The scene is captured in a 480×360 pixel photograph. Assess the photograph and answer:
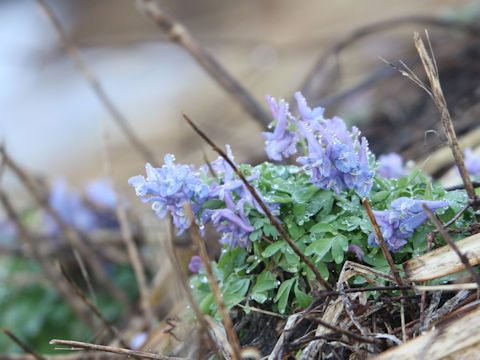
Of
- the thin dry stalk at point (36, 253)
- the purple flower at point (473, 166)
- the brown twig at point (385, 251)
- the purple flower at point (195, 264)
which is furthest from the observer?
the thin dry stalk at point (36, 253)

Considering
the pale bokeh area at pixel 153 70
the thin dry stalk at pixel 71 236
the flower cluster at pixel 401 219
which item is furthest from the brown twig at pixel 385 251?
the pale bokeh area at pixel 153 70

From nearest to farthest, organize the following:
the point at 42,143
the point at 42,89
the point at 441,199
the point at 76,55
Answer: the point at 441,199
the point at 76,55
the point at 42,143
the point at 42,89

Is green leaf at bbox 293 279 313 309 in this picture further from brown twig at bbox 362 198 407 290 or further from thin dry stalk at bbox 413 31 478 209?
thin dry stalk at bbox 413 31 478 209

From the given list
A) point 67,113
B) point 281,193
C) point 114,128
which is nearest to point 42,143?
point 67,113

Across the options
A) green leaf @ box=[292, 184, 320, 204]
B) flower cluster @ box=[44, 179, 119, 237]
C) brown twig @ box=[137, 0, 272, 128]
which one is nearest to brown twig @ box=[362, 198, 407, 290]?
green leaf @ box=[292, 184, 320, 204]

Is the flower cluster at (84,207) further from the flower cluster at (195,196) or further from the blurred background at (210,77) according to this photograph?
the flower cluster at (195,196)

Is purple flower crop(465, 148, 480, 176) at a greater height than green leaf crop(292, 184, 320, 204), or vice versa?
green leaf crop(292, 184, 320, 204)

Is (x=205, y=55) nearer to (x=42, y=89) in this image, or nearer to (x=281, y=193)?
(x=281, y=193)
